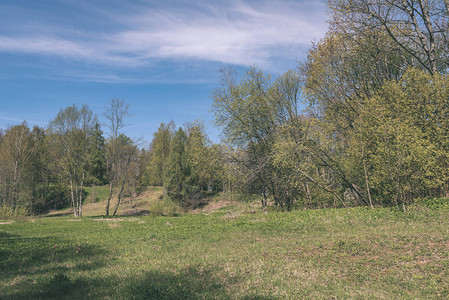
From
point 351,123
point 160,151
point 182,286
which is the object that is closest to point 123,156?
point 160,151

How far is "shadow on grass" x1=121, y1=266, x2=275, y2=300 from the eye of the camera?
18.1 ft

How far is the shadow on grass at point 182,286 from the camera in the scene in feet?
18.1

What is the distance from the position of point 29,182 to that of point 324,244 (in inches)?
2093

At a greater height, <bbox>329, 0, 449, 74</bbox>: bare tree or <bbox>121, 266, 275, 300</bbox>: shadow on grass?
<bbox>329, 0, 449, 74</bbox>: bare tree

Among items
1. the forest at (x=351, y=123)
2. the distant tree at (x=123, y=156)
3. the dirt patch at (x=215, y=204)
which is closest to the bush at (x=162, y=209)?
the forest at (x=351, y=123)

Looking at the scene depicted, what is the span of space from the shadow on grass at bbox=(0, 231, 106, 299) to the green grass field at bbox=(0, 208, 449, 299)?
3 cm

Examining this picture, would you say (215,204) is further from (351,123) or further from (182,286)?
(182,286)

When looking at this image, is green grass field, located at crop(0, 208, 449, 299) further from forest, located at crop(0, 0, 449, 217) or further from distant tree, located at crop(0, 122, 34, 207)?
distant tree, located at crop(0, 122, 34, 207)

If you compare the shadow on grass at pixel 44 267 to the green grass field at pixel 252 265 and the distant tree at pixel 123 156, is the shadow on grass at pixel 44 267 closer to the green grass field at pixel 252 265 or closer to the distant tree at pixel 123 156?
the green grass field at pixel 252 265

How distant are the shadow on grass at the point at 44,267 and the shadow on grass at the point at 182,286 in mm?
1342

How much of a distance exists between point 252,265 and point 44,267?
6.23 m

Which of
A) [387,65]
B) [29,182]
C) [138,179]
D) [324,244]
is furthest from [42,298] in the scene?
[138,179]

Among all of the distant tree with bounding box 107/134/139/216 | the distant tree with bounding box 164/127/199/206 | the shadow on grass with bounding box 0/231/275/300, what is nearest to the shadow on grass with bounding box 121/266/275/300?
the shadow on grass with bounding box 0/231/275/300

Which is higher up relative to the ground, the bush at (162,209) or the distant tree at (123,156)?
the distant tree at (123,156)
